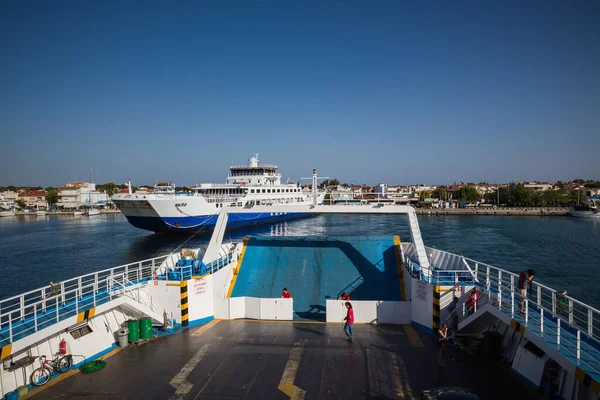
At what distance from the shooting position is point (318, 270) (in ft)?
44.2

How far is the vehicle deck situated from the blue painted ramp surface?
2.24m

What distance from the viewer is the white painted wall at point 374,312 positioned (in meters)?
10.5

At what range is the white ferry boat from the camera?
137ft

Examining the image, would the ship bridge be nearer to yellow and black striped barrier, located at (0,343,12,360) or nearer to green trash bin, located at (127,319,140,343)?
yellow and black striped barrier, located at (0,343,12,360)

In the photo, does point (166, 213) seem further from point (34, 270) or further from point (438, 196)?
point (438, 196)

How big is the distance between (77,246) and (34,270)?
1230 centimetres

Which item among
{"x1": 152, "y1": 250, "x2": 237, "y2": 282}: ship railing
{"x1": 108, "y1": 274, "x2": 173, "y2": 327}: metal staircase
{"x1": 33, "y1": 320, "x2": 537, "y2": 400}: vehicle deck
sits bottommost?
{"x1": 33, "y1": 320, "x2": 537, "y2": 400}: vehicle deck

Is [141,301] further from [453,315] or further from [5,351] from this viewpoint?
[453,315]

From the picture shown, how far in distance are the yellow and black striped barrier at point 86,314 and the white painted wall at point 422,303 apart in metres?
8.59

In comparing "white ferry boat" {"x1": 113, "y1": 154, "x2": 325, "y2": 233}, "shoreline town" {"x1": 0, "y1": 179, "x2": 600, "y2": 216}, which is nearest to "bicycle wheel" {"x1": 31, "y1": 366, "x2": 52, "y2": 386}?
"white ferry boat" {"x1": 113, "y1": 154, "x2": 325, "y2": 233}

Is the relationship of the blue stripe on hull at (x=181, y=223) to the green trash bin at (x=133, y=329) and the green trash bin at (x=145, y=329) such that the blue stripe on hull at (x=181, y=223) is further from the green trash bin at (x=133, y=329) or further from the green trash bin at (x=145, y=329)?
the green trash bin at (x=133, y=329)

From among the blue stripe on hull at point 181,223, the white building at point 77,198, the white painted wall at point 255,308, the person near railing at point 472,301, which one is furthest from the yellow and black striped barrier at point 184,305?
the white building at point 77,198

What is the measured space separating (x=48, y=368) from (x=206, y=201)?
133 ft

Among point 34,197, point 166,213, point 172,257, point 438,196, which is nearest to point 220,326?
point 172,257
